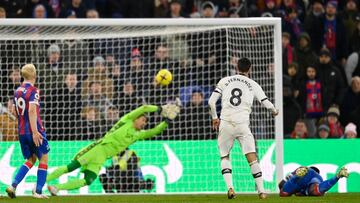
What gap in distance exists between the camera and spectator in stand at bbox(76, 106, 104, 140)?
21562 millimetres

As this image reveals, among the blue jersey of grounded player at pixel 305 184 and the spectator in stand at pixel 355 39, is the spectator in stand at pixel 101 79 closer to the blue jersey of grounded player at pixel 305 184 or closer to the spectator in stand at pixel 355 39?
the blue jersey of grounded player at pixel 305 184

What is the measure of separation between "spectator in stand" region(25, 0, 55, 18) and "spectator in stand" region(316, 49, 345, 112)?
5.71m

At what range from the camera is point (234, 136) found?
17.4m

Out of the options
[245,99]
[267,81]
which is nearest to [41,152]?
[245,99]

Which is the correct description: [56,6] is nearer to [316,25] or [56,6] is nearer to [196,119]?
[196,119]

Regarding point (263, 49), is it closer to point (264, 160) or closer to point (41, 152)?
point (264, 160)

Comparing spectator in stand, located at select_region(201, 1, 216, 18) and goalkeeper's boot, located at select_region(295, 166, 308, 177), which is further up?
spectator in stand, located at select_region(201, 1, 216, 18)

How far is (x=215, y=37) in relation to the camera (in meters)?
22.1

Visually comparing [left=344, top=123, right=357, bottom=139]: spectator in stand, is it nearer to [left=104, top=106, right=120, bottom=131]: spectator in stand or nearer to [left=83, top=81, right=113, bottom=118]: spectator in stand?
[left=104, top=106, right=120, bottom=131]: spectator in stand

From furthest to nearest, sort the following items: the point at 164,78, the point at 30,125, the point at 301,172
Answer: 1. the point at 164,78
2. the point at 301,172
3. the point at 30,125

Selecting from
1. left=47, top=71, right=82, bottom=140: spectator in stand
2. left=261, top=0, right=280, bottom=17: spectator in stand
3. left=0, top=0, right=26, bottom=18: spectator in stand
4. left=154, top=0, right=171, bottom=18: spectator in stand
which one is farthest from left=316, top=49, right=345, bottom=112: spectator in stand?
left=0, top=0, right=26, bottom=18: spectator in stand

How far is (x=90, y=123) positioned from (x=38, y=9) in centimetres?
357

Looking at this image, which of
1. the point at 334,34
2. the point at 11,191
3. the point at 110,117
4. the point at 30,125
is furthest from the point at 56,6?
the point at 11,191

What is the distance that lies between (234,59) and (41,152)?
5276 millimetres
